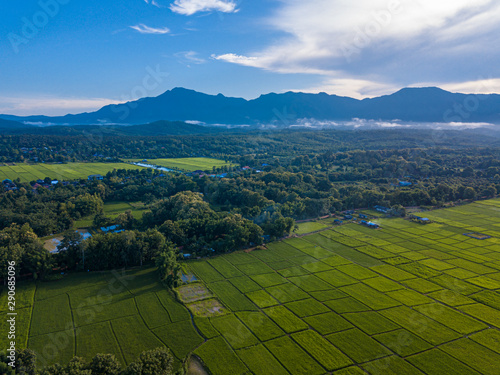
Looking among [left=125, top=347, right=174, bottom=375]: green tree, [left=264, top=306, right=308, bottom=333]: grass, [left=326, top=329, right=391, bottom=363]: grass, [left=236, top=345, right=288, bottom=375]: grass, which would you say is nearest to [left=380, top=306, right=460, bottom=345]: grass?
[left=326, top=329, right=391, bottom=363]: grass

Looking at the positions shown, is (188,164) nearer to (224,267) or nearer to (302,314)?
(224,267)

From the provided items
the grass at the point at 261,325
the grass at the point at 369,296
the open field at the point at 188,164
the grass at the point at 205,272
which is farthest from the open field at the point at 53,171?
the grass at the point at 369,296

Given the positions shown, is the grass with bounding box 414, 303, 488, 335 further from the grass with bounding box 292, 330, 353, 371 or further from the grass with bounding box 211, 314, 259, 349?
the grass with bounding box 211, 314, 259, 349

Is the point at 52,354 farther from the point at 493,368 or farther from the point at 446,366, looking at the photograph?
the point at 493,368

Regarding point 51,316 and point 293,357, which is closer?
point 293,357

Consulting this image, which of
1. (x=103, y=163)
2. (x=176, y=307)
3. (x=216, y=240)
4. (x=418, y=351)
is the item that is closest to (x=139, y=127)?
(x=103, y=163)

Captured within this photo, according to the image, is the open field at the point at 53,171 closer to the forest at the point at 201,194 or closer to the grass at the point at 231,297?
the forest at the point at 201,194

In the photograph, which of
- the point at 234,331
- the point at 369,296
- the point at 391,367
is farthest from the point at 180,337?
the point at 369,296
